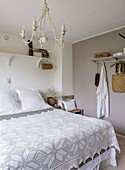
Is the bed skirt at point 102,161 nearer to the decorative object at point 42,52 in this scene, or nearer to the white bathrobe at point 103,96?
the white bathrobe at point 103,96

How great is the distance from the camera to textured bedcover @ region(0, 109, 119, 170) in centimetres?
127

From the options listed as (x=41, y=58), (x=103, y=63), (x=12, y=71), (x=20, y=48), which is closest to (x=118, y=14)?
(x=103, y=63)

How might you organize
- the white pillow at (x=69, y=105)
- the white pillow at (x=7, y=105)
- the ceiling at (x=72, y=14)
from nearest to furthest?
the ceiling at (x=72, y=14), the white pillow at (x=7, y=105), the white pillow at (x=69, y=105)

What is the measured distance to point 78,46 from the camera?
13.5 feet

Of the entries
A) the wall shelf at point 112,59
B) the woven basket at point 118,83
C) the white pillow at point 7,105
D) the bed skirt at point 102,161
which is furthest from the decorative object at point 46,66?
the bed skirt at point 102,161

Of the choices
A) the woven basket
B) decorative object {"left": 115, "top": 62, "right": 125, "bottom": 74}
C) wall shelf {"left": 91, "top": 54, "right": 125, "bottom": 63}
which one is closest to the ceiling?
wall shelf {"left": 91, "top": 54, "right": 125, "bottom": 63}

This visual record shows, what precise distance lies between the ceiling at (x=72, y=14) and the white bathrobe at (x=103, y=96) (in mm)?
989

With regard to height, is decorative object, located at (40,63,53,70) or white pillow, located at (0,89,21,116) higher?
decorative object, located at (40,63,53,70)

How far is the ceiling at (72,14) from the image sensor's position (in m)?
2.13

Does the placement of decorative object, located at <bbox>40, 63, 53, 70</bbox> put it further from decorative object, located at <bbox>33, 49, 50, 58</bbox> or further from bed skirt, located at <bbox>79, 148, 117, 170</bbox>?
bed skirt, located at <bbox>79, 148, 117, 170</bbox>

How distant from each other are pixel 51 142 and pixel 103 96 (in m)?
2.23

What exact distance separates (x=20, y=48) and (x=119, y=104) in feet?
8.81

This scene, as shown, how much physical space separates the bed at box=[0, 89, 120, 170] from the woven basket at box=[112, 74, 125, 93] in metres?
1.24

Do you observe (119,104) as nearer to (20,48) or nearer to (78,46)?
(78,46)
